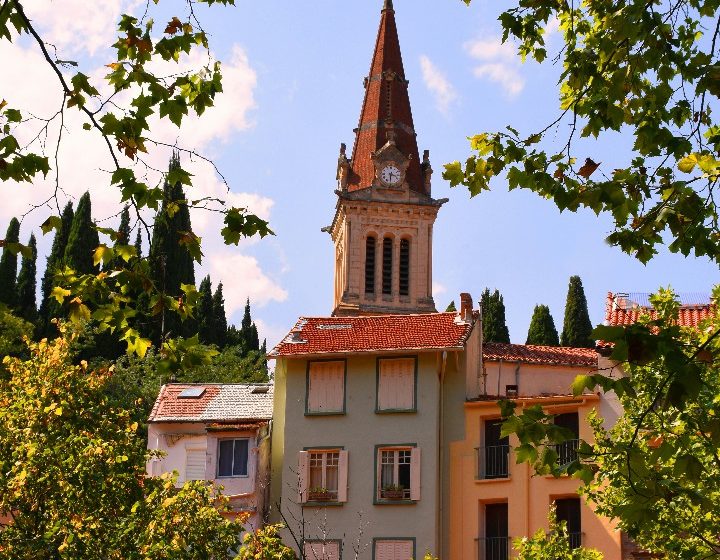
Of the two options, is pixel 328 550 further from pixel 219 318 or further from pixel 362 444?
pixel 219 318

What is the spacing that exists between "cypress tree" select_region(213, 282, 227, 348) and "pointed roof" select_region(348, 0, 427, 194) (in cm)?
1160

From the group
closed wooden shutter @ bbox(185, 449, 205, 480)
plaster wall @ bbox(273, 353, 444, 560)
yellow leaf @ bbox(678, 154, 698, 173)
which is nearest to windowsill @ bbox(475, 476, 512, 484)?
plaster wall @ bbox(273, 353, 444, 560)

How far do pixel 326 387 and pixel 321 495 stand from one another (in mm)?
3681

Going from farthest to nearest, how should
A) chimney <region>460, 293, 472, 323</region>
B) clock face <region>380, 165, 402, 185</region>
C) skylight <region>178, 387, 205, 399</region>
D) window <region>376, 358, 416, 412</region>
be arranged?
clock face <region>380, 165, 402, 185</region>
chimney <region>460, 293, 472, 323</region>
skylight <region>178, 387, 205, 399</region>
window <region>376, 358, 416, 412</region>

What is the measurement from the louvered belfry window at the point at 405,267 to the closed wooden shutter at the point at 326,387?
4154 cm

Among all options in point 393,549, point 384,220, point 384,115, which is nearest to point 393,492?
point 393,549

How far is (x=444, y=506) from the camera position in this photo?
4100cm

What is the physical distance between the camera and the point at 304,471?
41.5 meters

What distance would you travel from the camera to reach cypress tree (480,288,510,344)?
78812 millimetres

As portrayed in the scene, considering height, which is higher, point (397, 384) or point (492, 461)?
point (397, 384)

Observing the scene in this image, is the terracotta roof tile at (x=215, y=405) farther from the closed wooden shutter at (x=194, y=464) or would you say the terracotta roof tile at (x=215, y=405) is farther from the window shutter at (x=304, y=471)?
the window shutter at (x=304, y=471)

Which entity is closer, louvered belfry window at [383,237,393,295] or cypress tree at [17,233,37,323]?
cypress tree at [17,233,37,323]

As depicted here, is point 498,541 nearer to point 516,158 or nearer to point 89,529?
point 89,529

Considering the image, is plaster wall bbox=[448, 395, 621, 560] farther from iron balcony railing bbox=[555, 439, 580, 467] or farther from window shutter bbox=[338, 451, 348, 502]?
window shutter bbox=[338, 451, 348, 502]
